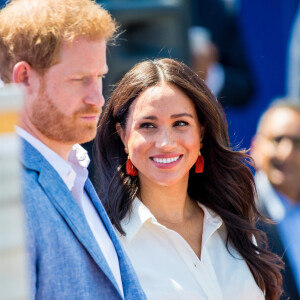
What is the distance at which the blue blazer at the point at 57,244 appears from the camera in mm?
1706

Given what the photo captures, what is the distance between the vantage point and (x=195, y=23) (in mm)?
6215

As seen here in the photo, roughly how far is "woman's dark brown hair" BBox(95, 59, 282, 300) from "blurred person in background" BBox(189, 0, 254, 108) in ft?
9.15

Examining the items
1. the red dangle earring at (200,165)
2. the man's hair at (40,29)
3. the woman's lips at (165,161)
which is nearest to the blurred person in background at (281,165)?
the red dangle earring at (200,165)

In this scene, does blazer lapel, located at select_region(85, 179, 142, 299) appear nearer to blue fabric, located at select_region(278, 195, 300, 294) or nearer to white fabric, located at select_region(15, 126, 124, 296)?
white fabric, located at select_region(15, 126, 124, 296)

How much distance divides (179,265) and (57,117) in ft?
3.53

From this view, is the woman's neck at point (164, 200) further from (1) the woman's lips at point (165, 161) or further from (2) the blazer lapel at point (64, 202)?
(2) the blazer lapel at point (64, 202)

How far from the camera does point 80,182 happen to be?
199 centimetres

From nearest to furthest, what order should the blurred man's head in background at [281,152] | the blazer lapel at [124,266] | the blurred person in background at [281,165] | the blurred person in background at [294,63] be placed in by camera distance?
Answer: the blazer lapel at [124,266] → the blurred person in background at [281,165] → the blurred man's head in background at [281,152] → the blurred person in background at [294,63]

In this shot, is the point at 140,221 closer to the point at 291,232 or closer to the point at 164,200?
the point at 164,200

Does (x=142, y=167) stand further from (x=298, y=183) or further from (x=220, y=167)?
(x=298, y=183)

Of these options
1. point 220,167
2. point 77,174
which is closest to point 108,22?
point 77,174

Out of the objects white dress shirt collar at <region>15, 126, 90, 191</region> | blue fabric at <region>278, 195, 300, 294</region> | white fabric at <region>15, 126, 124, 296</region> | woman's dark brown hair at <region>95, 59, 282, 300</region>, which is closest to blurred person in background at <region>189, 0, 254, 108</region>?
blue fabric at <region>278, 195, 300, 294</region>

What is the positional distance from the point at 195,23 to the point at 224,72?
1.79 feet

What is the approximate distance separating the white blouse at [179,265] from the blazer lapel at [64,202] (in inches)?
30.5
